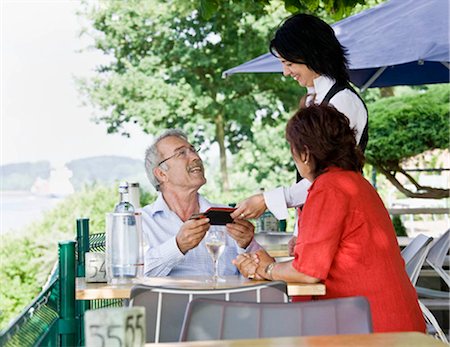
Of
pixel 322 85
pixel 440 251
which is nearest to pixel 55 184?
pixel 440 251

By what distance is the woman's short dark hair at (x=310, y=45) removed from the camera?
394 cm

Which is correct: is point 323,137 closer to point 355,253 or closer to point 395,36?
point 355,253

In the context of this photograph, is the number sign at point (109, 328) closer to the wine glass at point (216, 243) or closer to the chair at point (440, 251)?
the wine glass at point (216, 243)

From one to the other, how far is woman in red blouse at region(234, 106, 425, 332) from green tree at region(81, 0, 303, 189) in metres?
15.1

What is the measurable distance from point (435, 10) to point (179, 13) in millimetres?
12618

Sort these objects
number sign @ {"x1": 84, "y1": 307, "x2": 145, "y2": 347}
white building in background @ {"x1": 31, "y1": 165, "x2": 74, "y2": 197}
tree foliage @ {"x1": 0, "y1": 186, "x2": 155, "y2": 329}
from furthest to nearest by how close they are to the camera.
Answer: white building in background @ {"x1": 31, "y1": 165, "x2": 74, "y2": 197} → tree foliage @ {"x1": 0, "y1": 186, "x2": 155, "y2": 329} → number sign @ {"x1": 84, "y1": 307, "x2": 145, "y2": 347}

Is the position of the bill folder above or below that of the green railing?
above

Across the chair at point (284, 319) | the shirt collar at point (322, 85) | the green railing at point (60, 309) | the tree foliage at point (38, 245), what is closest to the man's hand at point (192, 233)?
the green railing at point (60, 309)

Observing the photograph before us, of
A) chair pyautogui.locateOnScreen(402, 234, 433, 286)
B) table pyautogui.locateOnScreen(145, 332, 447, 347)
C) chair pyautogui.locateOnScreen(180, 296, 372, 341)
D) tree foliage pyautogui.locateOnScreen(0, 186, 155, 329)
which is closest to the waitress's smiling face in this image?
chair pyautogui.locateOnScreen(180, 296, 372, 341)

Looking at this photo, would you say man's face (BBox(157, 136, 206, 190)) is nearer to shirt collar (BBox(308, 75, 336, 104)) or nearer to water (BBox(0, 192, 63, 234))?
shirt collar (BBox(308, 75, 336, 104))

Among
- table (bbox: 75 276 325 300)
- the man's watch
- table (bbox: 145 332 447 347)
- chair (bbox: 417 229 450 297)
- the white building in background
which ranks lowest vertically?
the white building in background

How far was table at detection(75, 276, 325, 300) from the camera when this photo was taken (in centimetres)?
321

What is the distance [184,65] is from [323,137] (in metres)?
16.0

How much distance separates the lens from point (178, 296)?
2846 millimetres
